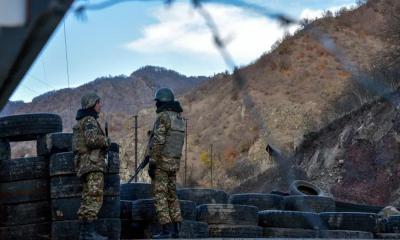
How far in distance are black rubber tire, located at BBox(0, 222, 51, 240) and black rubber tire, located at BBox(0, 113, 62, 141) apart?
141 cm

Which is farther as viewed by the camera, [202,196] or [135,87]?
[135,87]

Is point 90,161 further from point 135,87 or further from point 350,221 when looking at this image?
point 135,87

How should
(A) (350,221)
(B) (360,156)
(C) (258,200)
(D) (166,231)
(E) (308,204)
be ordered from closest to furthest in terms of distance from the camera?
(D) (166,231) → (A) (350,221) → (E) (308,204) → (C) (258,200) → (B) (360,156)

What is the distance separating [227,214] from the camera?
48.7 feet

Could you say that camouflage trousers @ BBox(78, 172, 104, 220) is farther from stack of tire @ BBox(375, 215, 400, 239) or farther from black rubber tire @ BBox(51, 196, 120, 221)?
stack of tire @ BBox(375, 215, 400, 239)

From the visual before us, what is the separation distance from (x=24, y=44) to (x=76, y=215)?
11.2 meters

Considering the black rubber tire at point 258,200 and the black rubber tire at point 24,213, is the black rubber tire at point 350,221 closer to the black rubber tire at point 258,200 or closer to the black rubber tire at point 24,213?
the black rubber tire at point 258,200

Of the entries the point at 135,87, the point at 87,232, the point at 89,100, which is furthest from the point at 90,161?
the point at 135,87

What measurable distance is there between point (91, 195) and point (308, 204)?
22.7 ft

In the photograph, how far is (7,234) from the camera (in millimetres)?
13023

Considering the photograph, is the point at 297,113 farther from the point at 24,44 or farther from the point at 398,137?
the point at 24,44

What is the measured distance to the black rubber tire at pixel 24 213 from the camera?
1316 centimetres

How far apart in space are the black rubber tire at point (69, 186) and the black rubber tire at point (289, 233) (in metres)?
3.13

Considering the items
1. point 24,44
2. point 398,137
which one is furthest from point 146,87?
point 24,44
